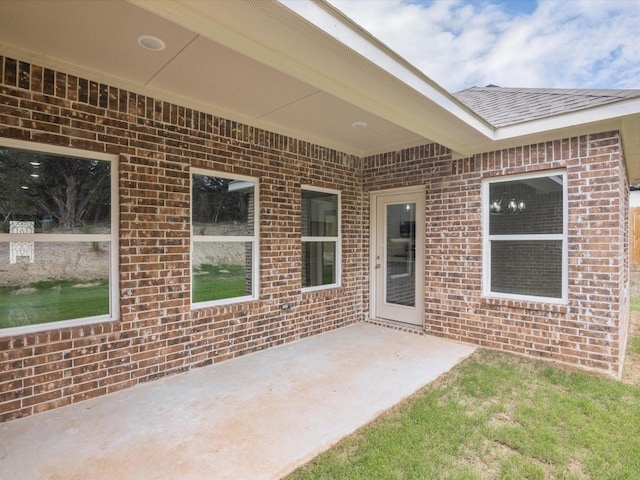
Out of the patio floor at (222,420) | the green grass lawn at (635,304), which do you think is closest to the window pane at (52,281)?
the patio floor at (222,420)

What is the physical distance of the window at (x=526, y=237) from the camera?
4.08m

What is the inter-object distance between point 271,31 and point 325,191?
128 inches

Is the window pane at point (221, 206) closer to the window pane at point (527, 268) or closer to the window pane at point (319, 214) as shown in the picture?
the window pane at point (319, 214)

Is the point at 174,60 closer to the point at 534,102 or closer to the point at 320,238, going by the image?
the point at 320,238

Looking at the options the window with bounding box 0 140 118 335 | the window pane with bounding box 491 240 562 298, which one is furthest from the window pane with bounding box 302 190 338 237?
the window with bounding box 0 140 118 335

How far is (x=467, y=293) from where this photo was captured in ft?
15.4

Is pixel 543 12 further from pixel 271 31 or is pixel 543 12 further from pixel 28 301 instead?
pixel 28 301

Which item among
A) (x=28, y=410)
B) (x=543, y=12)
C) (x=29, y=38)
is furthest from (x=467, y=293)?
(x=543, y=12)

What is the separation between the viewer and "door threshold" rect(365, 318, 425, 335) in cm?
521

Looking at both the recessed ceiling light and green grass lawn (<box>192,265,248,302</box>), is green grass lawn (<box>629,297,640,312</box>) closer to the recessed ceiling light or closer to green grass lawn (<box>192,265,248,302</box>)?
green grass lawn (<box>192,265,248,302</box>)

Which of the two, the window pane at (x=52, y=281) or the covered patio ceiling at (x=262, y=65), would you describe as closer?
the covered patio ceiling at (x=262, y=65)

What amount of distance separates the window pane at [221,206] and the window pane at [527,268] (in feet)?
10.8

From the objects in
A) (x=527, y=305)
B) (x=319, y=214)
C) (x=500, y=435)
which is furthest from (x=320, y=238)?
(x=500, y=435)

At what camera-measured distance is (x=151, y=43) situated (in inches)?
101
